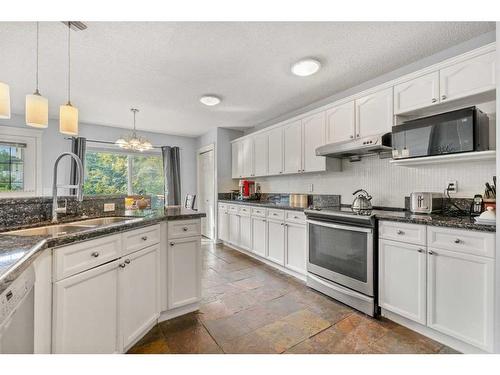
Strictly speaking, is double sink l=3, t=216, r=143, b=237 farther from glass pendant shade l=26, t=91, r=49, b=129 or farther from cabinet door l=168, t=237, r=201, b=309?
glass pendant shade l=26, t=91, r=49, b=129

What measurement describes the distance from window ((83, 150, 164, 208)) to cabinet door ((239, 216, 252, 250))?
2.21 meters

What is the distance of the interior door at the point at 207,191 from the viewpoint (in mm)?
5250

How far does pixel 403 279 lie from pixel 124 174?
532 centimetres

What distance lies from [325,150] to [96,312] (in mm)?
2556

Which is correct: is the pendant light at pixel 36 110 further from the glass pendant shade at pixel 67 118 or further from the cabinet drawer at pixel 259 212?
the cabinet drawer at pixel 259 212

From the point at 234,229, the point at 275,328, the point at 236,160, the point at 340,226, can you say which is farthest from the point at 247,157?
the point at 275,328

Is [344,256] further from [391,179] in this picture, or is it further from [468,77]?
[468,77]

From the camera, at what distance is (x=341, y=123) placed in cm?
279

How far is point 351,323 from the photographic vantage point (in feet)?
A: 6.56

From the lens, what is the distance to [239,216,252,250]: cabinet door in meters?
3.89

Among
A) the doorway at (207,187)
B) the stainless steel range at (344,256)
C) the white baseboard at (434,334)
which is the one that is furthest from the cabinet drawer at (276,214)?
the doorway at (207,187)

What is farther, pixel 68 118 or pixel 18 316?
pixel 68 118

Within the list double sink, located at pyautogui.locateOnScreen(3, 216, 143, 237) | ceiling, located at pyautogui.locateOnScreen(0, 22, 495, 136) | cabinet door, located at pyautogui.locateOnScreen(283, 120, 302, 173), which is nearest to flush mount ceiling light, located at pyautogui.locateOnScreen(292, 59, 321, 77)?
ceiling, located at pyautogui.locateOnScreen(0, 22, 495, 136)
